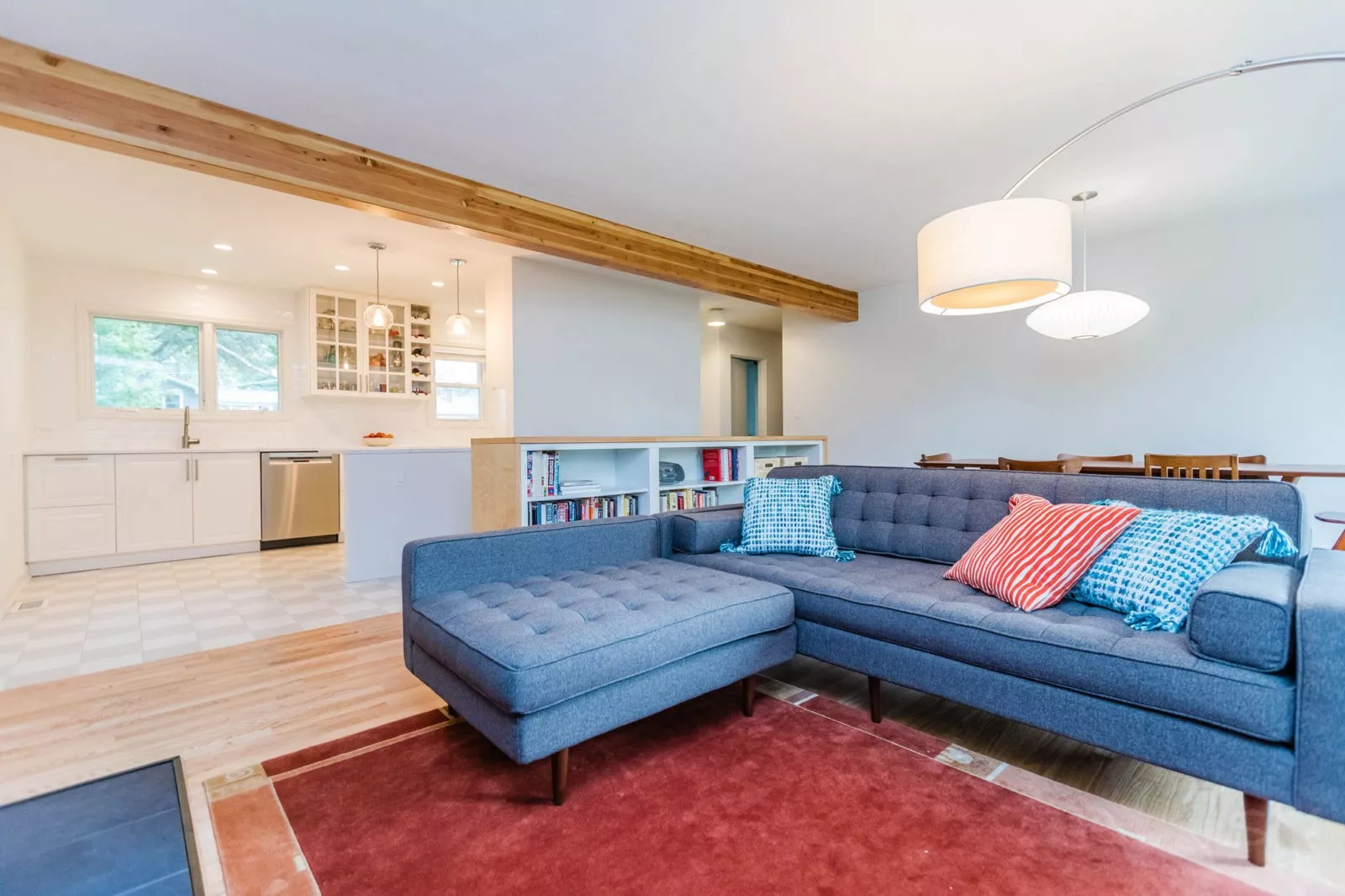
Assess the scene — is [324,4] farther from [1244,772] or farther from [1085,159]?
[1085,159]

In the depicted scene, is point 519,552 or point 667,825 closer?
point 667,825

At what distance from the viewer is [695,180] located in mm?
3547

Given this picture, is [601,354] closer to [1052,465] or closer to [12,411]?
[1052,465]

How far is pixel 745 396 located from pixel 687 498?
13.2 ft

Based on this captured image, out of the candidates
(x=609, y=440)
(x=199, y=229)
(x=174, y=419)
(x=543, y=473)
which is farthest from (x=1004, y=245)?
(x=174, y=419)

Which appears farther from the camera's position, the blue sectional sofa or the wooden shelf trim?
the wooden shelf trim

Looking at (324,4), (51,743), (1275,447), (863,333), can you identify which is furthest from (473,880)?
(863,333)

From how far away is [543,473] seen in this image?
3.96m

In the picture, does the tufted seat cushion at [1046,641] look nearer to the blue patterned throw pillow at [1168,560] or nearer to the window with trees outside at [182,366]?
the blue patterned throw pillow at [1168,560]

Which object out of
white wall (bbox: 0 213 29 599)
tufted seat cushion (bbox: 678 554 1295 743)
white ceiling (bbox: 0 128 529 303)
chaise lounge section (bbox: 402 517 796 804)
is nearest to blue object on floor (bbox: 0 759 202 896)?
chaise lounge section (bbox: 402 517 796 804)

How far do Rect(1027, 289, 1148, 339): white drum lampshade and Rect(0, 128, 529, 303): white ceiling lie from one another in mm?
3626

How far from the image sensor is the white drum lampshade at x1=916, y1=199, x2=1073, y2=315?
193cm

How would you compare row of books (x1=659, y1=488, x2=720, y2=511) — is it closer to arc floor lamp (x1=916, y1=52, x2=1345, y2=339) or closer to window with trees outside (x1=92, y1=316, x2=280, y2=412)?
arc floor lamp (x1=916, y1=52, x2=1345, y2=339)

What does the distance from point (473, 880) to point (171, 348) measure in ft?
19.9
